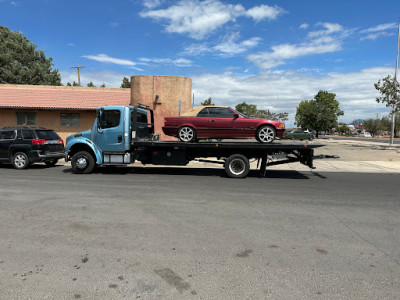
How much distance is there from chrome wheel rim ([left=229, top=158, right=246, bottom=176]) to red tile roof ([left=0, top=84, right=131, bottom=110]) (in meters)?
11.8

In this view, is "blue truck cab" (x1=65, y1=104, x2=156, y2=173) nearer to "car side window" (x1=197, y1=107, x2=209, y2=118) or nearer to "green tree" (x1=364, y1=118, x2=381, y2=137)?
"car side window" (x1=197, y1=107, x2=209, y2=118)

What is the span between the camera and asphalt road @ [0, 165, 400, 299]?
2.73m

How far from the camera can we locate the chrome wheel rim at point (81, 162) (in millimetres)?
9727

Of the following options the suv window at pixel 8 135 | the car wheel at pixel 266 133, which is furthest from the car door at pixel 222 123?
the suv window at pixel 8 135

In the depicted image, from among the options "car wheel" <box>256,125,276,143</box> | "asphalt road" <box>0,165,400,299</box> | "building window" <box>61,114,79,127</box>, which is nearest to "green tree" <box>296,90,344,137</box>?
"building window" <box>61,114,79,127</box>

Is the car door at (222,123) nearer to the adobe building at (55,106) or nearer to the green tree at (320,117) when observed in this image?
the adobe building at (55,106)

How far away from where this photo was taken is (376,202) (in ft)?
20.6

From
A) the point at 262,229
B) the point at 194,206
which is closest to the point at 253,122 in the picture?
the point at 194,206

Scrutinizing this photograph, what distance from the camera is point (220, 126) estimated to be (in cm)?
958

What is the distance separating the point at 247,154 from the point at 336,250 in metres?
5.97

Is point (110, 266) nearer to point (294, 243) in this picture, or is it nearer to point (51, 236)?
point (51, 236)

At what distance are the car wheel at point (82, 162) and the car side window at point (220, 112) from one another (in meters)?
4.62

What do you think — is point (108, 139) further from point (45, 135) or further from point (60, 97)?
point (60, 97)

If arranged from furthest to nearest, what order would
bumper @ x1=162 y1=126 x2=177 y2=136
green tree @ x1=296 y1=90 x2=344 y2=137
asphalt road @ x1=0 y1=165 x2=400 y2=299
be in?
green tree @ x1=296 y1=90 x2=344 y2=137 → bumper @ x1=162 y1=126 x2=177 y2=136 → asphalt road @ x1=0 y1=165 x2=400 y2=299
